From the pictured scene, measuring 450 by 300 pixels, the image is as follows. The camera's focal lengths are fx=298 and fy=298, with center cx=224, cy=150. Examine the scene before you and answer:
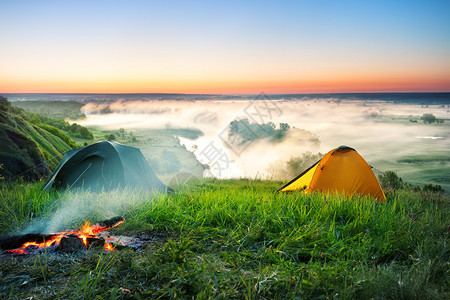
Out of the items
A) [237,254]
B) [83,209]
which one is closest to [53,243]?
[83,209]

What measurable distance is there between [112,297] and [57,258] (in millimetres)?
1488

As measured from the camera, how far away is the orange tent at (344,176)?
834cm

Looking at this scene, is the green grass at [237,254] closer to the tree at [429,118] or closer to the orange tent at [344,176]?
the orange tent at [344,176]

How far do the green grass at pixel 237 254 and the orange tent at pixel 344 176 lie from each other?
65.2 inches

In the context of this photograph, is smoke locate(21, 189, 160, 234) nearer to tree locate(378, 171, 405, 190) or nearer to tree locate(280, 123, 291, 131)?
tree locate(378, 171, 405, 190)

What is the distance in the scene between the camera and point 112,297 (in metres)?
3.23

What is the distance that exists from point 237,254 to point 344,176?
17.0ft

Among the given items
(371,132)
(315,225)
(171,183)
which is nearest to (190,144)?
(171,183)

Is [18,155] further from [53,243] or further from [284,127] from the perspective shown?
[284,127]

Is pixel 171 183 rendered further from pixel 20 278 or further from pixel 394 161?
pixel 394 161

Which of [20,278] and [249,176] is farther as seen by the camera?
[249,176]

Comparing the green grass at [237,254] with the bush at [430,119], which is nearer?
the green grass at [237,254]

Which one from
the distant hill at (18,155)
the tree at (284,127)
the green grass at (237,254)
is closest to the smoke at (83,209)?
the green grass at (237,254)

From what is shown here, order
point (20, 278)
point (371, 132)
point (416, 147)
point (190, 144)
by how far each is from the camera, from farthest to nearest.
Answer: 1. point (371, 132)
2. point (416, 147)
3. point (190, 144)
4. point (20, 278)
